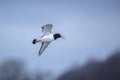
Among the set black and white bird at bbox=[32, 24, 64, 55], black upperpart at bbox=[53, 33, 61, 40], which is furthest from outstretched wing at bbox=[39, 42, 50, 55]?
black upperpart at bbox=[53, 33, 61, 40]

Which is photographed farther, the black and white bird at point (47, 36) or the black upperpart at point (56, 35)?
the black upperpart at point (56, 35)

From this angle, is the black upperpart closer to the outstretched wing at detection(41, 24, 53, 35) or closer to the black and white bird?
the black and white bird

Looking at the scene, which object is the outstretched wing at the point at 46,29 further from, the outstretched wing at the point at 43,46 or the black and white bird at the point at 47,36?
the outstretched wing at the point at 43,46

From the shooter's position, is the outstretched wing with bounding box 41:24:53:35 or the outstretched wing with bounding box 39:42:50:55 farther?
the outstretched wing with bounding box 39:42:50:55

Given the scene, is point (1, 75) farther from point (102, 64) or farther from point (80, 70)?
point (102, 64)

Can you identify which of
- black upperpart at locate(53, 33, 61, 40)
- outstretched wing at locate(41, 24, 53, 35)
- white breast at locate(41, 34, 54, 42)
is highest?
outstretched wing at locate(41, 24, 53, 35)

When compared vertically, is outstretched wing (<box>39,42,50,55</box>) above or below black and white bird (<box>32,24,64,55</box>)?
below

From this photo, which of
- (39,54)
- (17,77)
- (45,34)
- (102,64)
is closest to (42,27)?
(45,34)

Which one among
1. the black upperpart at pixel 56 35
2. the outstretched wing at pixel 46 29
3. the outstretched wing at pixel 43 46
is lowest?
the outstretched wing at pixel 43 46

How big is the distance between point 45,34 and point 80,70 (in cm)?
68

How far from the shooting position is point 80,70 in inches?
166

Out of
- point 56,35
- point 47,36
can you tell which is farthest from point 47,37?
point 56,35

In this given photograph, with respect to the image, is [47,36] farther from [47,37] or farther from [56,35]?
[56,35]

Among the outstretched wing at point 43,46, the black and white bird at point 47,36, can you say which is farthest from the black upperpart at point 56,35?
the outstretched wing at point 43,46
